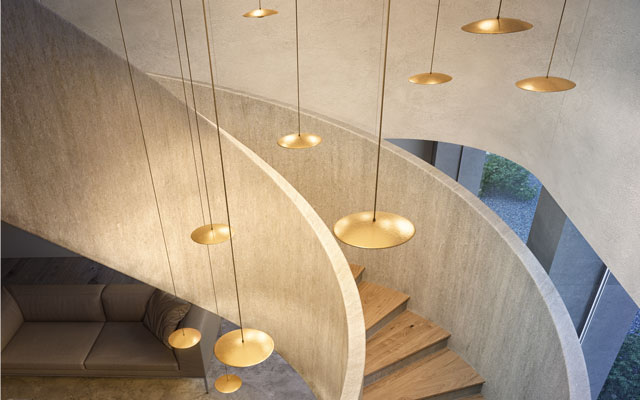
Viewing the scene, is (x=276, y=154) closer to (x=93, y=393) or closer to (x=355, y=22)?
(x=355, y=22)

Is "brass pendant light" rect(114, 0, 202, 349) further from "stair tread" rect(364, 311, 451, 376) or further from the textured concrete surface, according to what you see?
"stair tread" rect(364, 311, 451, 376)

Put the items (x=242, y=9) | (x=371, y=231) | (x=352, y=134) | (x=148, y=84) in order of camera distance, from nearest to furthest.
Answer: (x=371, y=231) → (x=148, y=84) → (x=352, y=134) → (x=242, y=9)

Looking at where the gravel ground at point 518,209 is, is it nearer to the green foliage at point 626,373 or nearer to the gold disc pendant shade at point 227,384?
the green foliage at point 626,373

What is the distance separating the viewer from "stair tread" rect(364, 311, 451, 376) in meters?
4.46

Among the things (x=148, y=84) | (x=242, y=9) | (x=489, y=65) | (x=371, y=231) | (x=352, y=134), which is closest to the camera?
(x=371, y=231)

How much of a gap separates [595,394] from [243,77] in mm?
6591

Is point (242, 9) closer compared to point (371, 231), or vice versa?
point (371, 231)

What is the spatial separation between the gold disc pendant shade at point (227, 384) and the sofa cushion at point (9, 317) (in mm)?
3288

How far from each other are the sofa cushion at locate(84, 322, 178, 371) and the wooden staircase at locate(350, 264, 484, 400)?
10.6ft

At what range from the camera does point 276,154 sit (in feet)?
18.7

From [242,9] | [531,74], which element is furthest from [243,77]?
[531,74]

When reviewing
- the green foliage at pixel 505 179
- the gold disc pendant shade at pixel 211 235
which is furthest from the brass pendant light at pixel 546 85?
the green foliage at pixel 505 179

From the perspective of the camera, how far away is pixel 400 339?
4703 mm

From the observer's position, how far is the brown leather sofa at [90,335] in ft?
21.3
